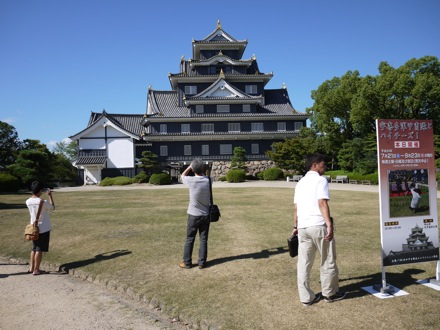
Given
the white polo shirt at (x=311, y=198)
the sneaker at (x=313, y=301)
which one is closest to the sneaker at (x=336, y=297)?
the sneaker at (x=313, y=301)

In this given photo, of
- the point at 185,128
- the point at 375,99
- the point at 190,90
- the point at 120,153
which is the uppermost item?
the point at 190,90

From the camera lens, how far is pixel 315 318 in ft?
13.2

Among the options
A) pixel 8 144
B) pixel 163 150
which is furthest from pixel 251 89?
pixel 8 144

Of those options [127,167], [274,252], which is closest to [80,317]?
[274,252]

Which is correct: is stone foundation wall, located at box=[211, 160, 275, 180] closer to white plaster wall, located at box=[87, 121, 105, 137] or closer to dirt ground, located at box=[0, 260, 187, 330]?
white plaster wall, located at box=[87, 121, 105, 137]

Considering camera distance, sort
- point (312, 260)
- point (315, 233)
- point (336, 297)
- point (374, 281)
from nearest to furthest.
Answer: point (315, 233) < point (312, 260) < point (336, 297) < point (374, 281)

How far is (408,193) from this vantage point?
190 inches

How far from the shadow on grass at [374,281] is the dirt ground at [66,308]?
8.66 feet

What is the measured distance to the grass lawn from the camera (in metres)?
4.12

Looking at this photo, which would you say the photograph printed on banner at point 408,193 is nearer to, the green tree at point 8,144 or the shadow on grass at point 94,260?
the shadow on grass at point 94,260

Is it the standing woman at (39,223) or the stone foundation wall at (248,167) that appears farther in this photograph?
the stone foundation wall at (248,167)

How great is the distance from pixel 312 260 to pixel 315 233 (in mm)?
420

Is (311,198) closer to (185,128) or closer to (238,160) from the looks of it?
(238,160)

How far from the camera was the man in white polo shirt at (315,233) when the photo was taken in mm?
4227
